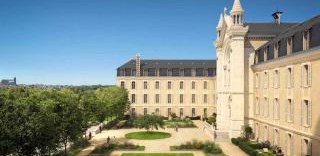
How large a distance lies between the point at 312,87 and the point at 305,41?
186 inches

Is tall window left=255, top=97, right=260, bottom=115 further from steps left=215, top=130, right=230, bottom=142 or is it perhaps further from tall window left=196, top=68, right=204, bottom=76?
tall window left=196, top=68, right=204, bottom=76

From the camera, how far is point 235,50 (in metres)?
54.6


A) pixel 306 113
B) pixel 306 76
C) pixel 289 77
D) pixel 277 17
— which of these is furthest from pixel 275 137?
pixel 277 17

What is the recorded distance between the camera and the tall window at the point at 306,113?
3581 centimetres

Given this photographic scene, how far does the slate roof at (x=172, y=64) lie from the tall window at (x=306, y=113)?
57057 mm

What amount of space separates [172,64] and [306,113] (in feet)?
195

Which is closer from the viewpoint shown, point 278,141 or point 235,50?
point 278,141

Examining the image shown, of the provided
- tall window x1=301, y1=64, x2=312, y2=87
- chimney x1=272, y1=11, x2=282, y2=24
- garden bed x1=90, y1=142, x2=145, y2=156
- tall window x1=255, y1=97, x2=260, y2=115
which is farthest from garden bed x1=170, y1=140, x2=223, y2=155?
chimney x1=272, y1=11, x2=282, y2=24

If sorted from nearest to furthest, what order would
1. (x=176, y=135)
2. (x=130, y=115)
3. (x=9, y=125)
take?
(x=9, y=125) < (x=176, y=135) < (x=130, y=115)

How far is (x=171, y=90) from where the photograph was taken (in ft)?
305

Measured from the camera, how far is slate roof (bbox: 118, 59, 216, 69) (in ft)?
307

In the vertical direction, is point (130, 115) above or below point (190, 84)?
below

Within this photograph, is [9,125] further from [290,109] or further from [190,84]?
[190,84]

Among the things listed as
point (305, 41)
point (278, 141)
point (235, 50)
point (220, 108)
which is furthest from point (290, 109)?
point (220, 108)
